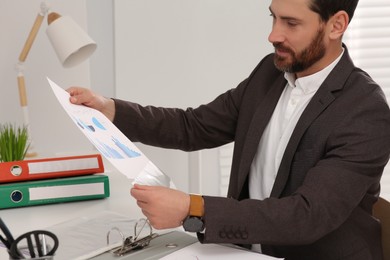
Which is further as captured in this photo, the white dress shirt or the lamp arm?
the lamp arm

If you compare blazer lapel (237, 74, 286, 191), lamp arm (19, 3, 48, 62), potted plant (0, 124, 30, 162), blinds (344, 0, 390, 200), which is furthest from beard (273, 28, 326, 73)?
blinds (344, 0, 390, 200)

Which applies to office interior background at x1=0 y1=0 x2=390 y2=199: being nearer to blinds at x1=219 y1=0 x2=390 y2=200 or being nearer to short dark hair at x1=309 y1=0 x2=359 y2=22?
blinds at x1=219 y1=0 x2=390 y2=200

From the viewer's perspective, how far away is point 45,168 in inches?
84.0

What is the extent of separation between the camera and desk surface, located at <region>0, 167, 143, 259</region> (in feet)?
6.35

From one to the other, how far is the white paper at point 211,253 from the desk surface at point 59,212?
1.34ft

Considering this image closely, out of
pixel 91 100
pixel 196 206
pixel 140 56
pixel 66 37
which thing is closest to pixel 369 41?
pixel 140 56

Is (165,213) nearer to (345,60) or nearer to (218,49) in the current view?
(345,60)

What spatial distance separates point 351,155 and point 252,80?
0.52 metres

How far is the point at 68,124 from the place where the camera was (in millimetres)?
3383

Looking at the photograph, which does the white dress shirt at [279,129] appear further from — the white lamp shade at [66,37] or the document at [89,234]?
the white lamp shade at [66,37]

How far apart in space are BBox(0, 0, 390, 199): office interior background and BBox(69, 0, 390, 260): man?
1.22 metres

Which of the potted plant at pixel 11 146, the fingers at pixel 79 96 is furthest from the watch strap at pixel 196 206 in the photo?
the potted plant at pixel 11 146

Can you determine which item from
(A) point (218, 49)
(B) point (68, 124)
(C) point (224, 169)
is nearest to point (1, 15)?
(B) point (68, 124)

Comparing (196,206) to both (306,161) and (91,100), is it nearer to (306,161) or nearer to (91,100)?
(306,161)
